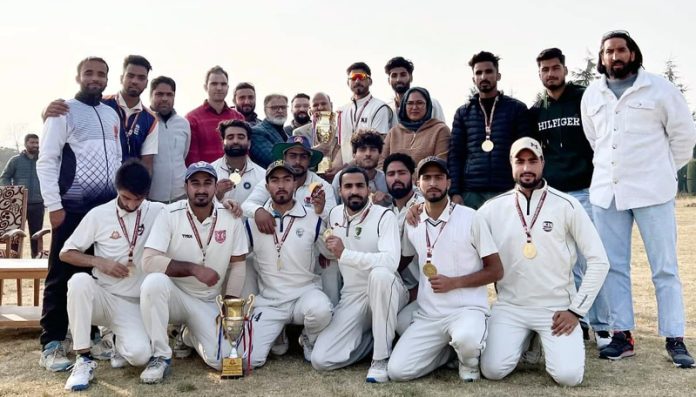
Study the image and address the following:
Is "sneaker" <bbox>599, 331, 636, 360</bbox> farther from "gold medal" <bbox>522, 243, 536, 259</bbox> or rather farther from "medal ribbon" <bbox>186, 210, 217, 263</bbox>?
"medal ribbon" <bbox>186, 210, 217, 263</bbox>

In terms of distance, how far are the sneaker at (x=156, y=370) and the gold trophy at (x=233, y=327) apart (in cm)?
47

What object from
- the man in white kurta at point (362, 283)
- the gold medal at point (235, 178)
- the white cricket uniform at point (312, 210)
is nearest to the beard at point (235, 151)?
the gold medal at point (235, 178)

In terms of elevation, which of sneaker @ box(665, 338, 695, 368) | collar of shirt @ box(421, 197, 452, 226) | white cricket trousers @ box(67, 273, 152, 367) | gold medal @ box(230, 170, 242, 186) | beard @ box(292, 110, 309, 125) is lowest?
sneaker @ box(665, 338, 695, 368)

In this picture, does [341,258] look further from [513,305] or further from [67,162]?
[67,162]

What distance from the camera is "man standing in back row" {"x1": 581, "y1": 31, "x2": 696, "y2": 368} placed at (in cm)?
536

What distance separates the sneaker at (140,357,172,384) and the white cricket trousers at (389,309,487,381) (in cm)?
188

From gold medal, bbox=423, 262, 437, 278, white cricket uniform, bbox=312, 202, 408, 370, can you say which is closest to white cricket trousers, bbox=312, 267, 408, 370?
white cricket uniform, bbox=312, 202, 408, 370

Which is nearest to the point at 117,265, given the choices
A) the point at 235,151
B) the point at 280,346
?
the point at 280,346

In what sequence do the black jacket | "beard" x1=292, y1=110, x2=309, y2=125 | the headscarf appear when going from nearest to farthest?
the black jacket → the headscarf → "beard" x1=292, y1=110, x2=309, y2=125

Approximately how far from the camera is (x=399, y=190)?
594cm

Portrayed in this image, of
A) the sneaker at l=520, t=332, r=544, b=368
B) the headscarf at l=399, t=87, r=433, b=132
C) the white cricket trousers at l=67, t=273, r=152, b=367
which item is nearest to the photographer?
the white cricket trousers at l=67, t=273, r=152, b=367

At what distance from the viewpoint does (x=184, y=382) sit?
16.3 ft

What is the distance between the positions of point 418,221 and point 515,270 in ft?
3.03

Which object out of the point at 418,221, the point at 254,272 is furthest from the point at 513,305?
the point at 254,272
